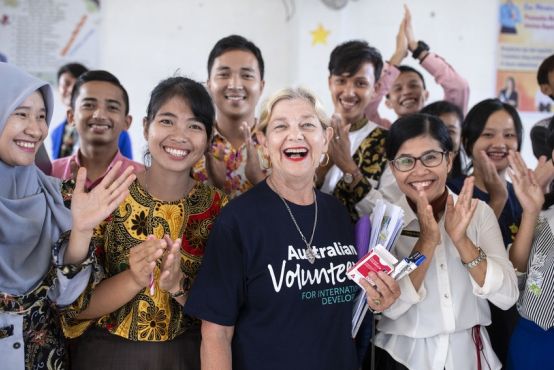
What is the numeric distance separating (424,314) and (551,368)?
43 centimetres

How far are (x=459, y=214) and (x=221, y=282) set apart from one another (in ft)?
2.54

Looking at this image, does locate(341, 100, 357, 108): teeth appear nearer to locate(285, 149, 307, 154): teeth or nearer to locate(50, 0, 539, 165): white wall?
locate(285, 149, 307, 154): teeth

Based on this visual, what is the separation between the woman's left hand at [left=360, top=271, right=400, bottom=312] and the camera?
1.54m

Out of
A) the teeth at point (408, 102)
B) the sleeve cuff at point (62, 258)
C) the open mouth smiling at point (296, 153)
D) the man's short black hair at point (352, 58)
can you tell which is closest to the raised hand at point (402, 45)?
the teeth at point (408, 102)

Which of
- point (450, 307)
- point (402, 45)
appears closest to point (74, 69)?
point (402, 45)

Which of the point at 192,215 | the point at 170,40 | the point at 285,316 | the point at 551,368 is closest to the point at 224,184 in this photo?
the point at 192,215

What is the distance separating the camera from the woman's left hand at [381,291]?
154cm

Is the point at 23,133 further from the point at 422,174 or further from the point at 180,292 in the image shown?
the point at 422,174

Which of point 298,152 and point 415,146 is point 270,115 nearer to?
point 298,152

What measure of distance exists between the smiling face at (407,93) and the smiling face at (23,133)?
7.36ft

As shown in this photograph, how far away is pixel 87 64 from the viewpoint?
4078mm

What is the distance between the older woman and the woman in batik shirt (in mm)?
165

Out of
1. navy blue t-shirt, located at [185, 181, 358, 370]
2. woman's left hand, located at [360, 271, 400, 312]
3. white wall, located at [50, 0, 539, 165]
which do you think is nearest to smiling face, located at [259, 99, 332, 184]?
navy blue t-shirt, located at [185, 181, 358, 370]

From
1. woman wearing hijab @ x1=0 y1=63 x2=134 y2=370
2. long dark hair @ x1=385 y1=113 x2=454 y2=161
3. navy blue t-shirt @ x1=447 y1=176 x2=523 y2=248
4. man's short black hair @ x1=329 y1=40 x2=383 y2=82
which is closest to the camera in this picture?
woman wearing hijab @ x1=0 y1=63 x2=134 y2=370
